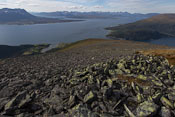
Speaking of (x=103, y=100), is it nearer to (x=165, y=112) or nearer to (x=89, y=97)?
(x=89, y=97)

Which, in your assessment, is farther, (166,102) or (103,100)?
(103,100)

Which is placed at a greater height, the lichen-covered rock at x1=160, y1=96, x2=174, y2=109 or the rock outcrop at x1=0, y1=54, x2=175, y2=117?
the lichen-covered rock at x1=160, y1=96, x2=174, y2=109

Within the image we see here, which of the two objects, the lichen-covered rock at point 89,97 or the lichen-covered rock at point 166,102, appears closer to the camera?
the lichen-covered rock at point 166,102

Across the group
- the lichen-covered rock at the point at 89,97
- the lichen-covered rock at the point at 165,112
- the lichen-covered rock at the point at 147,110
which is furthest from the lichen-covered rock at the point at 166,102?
the lichen-covered rock at the point at 89,97

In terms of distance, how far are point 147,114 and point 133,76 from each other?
4.97 metres

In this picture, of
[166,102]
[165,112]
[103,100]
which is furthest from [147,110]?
[103,100]

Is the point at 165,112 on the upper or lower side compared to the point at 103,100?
upper

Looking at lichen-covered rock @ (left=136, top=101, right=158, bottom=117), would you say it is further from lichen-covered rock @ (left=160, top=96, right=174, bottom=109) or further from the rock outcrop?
lichen-covered rock @ (left=160, top=96, right=174, bottom=109)

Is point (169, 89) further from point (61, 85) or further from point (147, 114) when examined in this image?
point (61, 85)

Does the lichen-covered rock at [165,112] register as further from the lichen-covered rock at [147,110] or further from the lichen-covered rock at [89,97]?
the lichen-covered rock at [89,97]

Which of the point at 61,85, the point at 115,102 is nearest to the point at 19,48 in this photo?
the point at 61,85

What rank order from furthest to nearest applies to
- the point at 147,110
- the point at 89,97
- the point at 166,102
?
the point at 89,97 → the point at 166,102 → the point at 147,110

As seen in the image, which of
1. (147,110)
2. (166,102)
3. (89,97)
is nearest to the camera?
(147,110)

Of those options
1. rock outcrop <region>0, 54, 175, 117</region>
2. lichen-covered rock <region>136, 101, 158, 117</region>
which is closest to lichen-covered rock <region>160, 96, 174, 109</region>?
rock outcrop <region>0, 54, 175, 117</region>
